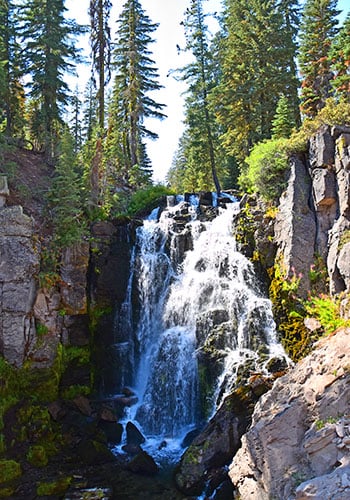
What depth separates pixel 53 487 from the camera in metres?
11.0

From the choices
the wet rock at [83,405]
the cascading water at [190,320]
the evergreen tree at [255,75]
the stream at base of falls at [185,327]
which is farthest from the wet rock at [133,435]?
the evergreen tree at [255,75]

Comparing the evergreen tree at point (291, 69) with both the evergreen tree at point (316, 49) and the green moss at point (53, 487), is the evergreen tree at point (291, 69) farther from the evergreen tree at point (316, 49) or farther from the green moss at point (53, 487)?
the green moss at point (53, 487)

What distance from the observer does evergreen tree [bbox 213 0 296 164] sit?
80.3ft

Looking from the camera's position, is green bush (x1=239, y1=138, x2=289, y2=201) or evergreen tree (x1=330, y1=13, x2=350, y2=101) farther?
evergreen tree (x1=330, y1=13, x2=350, y2=101)

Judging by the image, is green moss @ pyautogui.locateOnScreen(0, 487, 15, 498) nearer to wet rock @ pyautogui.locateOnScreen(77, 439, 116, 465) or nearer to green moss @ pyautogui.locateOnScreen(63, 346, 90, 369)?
wet rock @ pyautogui.locateOnScreen(77, 439, 116, 465)

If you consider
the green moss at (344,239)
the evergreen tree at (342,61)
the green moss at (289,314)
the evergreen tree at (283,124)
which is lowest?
the green moss at (289,314)

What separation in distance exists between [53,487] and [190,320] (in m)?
7.26

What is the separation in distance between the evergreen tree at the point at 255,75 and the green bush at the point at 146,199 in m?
5.63

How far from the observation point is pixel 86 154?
22.9 meters

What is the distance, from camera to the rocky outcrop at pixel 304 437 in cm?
757

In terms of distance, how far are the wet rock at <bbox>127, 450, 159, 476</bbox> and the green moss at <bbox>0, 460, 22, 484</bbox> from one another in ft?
9.98

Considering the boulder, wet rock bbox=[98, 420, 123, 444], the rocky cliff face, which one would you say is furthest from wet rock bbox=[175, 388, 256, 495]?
the rocky cliff face

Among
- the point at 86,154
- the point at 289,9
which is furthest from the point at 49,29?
the point at 289,9

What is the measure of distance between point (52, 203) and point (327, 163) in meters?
10.9
